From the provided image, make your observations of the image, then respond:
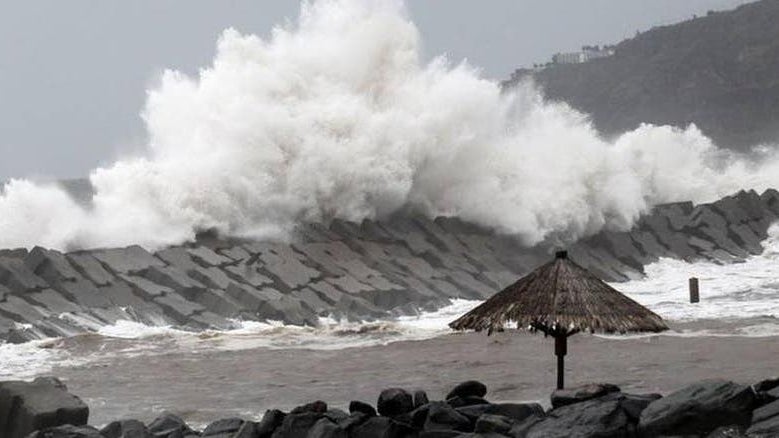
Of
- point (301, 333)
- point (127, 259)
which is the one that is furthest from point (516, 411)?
point (127, 259)

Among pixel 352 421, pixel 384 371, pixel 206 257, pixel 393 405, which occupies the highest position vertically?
pixel 206 257

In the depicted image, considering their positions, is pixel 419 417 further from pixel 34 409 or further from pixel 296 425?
pixel 34 409

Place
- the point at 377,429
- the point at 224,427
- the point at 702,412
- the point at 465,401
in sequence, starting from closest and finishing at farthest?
1. the point at 702,412
2. the point at 377,429
3. the point at 224,427
4. the point at 465,401

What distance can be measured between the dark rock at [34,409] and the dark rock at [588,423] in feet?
11.2

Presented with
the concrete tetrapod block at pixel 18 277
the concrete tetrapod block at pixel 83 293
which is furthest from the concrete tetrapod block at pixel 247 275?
the concrete tetrapod block at pixel 18 277

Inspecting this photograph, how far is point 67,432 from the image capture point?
7.71 m

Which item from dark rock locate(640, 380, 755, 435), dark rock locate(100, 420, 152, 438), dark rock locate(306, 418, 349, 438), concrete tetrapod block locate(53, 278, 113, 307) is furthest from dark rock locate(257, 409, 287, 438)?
concrete tetrapod block locate(53, 278, 113, 307)

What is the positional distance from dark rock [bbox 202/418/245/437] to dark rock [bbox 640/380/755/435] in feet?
9.34

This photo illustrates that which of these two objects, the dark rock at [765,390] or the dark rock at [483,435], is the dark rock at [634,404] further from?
the dark rock at [483,435]

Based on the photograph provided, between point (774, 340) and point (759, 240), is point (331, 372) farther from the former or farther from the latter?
point (759, 240)

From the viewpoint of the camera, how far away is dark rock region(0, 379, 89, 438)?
8.11m

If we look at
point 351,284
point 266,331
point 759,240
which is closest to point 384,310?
point 351,284

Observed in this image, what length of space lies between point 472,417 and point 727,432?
1.76 metres

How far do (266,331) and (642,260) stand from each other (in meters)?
10.8
